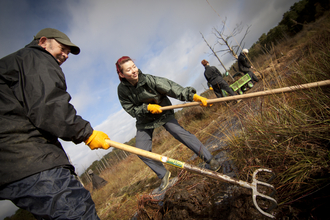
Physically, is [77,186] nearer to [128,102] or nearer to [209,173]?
[209,173]

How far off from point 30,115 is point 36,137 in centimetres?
20

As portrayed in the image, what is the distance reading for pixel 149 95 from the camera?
2422 mm

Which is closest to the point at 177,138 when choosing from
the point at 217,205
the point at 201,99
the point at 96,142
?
the point at 201,99

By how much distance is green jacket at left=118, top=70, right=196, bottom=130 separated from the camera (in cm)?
235

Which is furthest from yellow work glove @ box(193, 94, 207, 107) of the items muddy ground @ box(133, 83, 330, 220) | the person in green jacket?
muddy ground @ box(133, 83, 330, 220)

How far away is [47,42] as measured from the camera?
62.0 inches

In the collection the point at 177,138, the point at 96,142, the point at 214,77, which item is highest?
the point at 96,142

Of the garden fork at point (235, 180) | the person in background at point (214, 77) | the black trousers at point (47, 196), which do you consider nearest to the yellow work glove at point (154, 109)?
the garden fork at point (235, 180)

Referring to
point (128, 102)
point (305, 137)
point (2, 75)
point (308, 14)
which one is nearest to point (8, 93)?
point (2, 75)

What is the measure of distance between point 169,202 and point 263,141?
4.30 feet

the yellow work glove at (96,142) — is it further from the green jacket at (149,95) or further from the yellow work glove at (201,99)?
the yellow work glove at (201,99)

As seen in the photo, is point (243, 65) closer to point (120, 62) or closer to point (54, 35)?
point (120, 62)

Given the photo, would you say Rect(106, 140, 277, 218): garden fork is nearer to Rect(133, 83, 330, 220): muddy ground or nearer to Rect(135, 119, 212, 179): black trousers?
Rect(133, 83, 330, 220): muddy ground

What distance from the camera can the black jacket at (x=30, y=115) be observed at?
1007 millimetres
